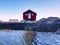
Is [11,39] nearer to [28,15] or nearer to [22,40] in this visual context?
[22,40]

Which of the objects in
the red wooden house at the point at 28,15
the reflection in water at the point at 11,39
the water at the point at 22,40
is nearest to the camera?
the reflection in water at the point at 11,39

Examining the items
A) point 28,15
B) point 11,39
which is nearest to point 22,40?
point 11,39

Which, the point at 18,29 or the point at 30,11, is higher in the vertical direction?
the point at 30,11

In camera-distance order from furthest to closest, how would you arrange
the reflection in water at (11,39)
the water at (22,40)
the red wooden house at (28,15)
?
1. the red wooden house at (28,15)
2. the water at (22,40)
3. the reflection in water at (11,39)

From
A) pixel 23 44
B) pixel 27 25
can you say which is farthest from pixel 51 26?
pixel 23 44

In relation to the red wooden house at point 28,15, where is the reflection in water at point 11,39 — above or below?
below

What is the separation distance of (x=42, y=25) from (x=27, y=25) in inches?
234

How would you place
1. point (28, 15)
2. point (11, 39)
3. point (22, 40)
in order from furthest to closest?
point (28, 15), point (11, 39), point (22, 40)

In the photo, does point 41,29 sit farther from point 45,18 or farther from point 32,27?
point 45,18

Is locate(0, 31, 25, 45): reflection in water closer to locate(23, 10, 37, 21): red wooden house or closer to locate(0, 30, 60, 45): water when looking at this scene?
locate(0, 30, 60, 45): water

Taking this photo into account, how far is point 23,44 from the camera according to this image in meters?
40.1

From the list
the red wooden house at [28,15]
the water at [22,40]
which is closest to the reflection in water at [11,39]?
the water at [22,40]

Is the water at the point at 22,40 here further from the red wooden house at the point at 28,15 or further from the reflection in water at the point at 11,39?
the red wooden house at the point at 28,15

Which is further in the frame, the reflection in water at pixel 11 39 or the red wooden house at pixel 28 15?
the red wooden house at pixel 28 15
